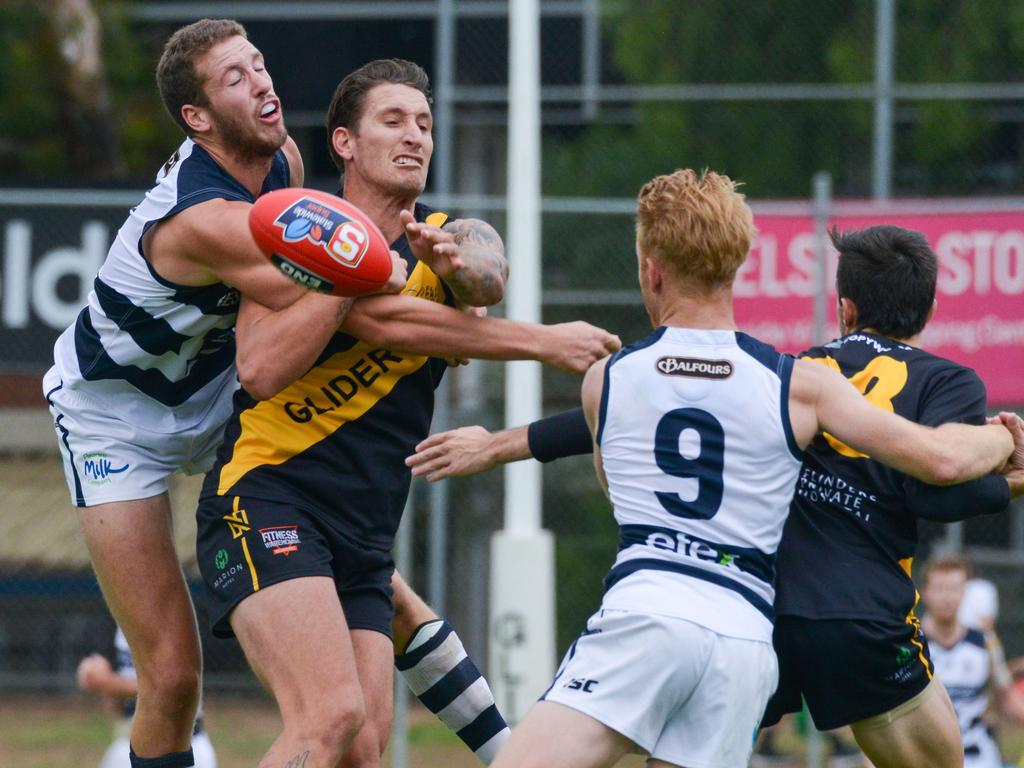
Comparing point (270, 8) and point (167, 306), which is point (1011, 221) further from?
point (270, 8)

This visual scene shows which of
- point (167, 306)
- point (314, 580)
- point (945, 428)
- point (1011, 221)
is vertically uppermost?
point (1011, 221)

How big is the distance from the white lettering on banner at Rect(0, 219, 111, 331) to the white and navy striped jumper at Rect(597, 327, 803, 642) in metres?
5.58

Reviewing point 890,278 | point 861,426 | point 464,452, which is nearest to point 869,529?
point 861,426

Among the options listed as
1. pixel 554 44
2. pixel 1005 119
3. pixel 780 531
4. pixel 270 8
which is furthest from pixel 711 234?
pixel 270 8

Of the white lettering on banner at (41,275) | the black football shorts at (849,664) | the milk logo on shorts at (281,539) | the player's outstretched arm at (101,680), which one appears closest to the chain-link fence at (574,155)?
the white lettering on banner at (41,275)

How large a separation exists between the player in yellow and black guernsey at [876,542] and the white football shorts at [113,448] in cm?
182

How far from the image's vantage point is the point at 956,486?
4.14 meters

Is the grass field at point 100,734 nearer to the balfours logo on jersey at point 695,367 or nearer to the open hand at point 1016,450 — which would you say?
the open hand at point 1016,450

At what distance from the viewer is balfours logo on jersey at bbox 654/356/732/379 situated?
151 inches

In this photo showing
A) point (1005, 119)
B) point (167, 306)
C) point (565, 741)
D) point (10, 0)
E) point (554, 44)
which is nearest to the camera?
point (565, 741)

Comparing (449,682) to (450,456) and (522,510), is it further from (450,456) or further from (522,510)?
(522,510)

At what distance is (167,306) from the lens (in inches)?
179

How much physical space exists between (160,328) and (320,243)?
0.76m

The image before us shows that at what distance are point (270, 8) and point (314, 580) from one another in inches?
483
